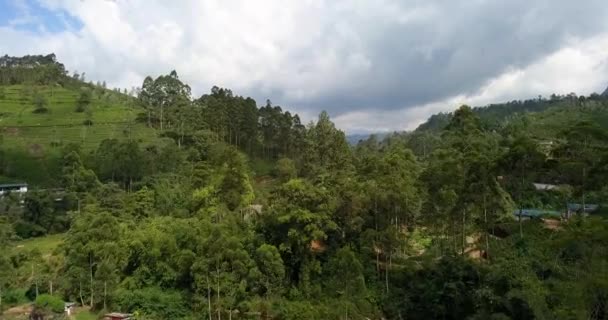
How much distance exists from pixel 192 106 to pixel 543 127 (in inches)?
1570

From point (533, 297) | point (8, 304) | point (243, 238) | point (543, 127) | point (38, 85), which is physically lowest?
point (8, 304)

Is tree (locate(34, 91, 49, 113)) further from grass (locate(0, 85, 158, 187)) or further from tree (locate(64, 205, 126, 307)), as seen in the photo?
tree (locate(64, 205, 126, 307))

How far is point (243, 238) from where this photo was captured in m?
24.4

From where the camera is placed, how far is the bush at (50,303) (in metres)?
24.2

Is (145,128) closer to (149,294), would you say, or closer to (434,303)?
(149,294)

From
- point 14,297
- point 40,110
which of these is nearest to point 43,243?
point 14,297

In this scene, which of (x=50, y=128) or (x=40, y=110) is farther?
(x=40, y=110)

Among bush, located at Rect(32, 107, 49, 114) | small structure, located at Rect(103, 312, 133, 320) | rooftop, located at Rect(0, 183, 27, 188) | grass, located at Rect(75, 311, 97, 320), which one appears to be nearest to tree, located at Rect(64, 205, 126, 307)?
grass, located at Rect(75, 311, 97, 320)

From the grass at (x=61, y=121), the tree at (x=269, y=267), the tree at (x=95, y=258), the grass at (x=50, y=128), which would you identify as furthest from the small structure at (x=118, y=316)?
the grass at (x=61, y=121)

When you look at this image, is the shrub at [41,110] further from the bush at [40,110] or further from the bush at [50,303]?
the bush at [50,303]

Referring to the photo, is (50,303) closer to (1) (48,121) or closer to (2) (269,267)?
(2) (269,267)

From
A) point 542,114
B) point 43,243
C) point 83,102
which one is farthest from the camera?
point 542,114

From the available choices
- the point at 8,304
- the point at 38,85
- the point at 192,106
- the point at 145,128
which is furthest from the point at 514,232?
the point at 38,85

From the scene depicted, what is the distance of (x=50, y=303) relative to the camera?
24375 mm
